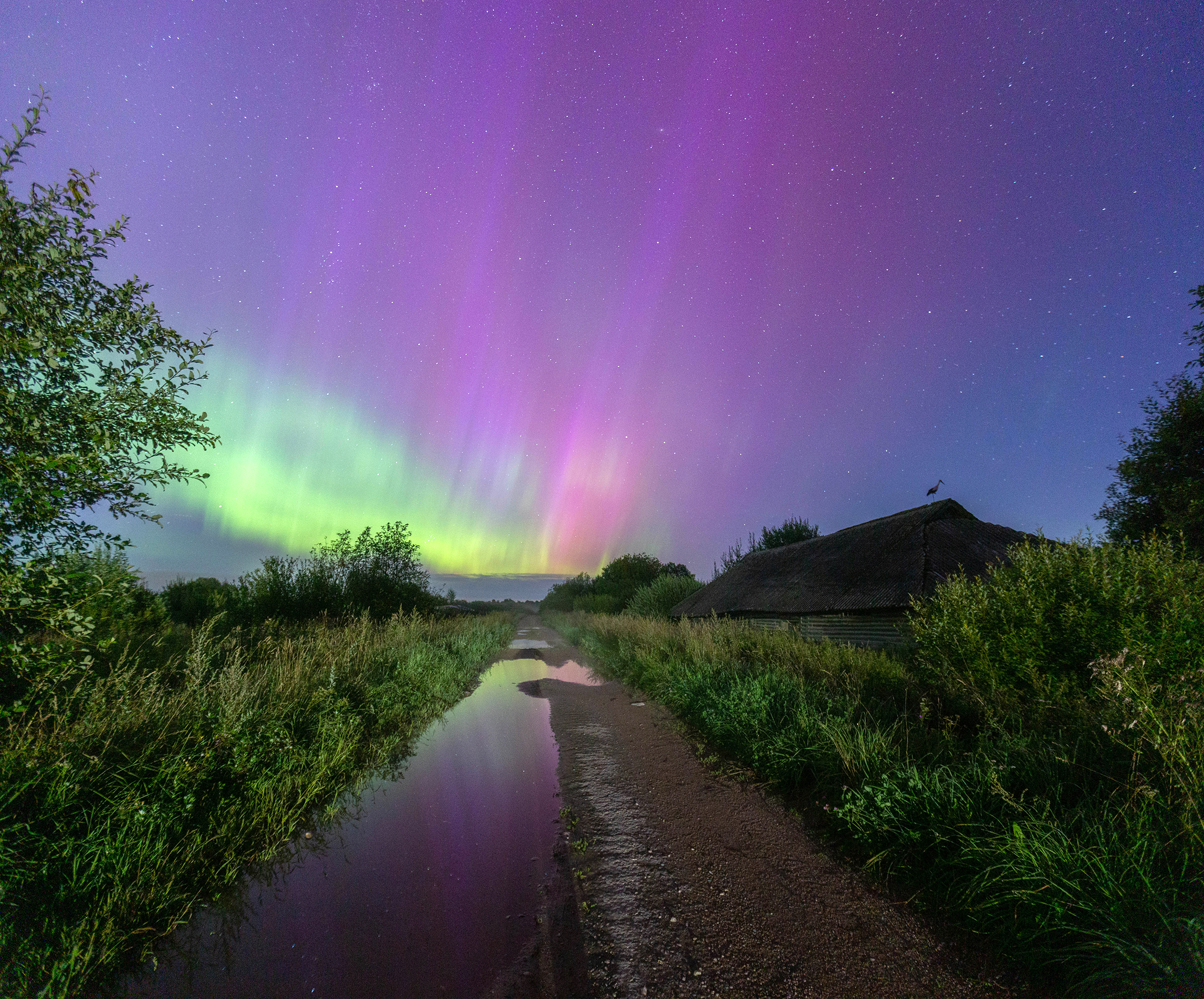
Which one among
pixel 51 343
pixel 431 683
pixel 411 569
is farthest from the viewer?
pixel 411 569

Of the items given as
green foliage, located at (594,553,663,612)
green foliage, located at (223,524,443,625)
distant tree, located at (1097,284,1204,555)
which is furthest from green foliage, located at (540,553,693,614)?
distant tree, located at (1097,284,1204,555)

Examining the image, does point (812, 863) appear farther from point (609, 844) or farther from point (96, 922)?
point (96, 922)

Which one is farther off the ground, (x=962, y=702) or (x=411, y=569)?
(x=411, y=569)

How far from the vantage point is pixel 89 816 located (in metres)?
3.52

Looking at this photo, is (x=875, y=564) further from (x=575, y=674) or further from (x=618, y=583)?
(x=618, y=583)

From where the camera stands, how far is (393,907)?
355 centimetres

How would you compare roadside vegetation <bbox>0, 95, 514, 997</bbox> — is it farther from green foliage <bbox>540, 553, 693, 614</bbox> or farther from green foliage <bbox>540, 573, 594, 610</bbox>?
green foliage <bbox>540, 573, 594, 610</bbox>

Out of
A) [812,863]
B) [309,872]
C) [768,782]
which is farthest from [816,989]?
[309,872]

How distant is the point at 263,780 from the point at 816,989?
537 cm

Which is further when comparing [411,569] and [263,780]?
[411,569]

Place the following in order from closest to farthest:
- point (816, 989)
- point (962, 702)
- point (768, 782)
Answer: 1. point (816, 989)
2. point (768, 782)
3. point (962, 702)

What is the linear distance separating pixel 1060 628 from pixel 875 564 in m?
8.78

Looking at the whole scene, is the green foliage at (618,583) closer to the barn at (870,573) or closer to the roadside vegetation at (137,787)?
the barn at (870,573)

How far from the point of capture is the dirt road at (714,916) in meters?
2.67
